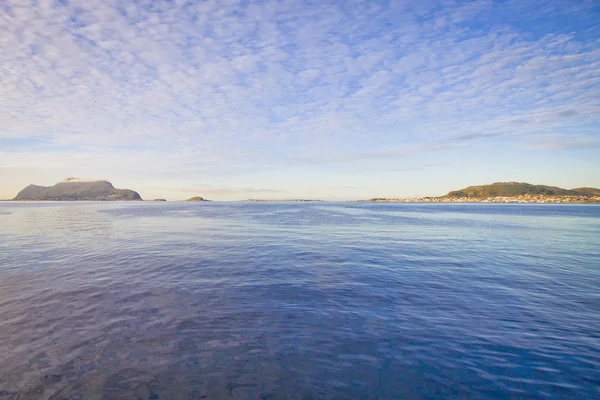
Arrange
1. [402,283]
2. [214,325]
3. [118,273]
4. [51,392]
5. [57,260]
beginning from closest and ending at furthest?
[51,392], [214,325], [402,283], [118,273], [57,260]

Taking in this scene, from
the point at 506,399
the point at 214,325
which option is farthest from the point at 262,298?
the point at 506,399

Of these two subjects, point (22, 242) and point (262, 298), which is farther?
point (22, 242)

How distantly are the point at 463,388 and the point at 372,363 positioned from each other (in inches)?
89.7

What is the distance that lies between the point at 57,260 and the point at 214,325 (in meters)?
17.6

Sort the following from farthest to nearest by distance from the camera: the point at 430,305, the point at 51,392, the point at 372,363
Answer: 1. the point at 430,305
2. the point at 372,363
3. the point at 51,392

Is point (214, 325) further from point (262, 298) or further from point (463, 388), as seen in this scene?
point (463, 388)

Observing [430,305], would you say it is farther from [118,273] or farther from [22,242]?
[22,242]

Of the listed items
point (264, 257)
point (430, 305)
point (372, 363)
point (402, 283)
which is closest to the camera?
point (372, 363)

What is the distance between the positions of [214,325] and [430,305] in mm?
9356

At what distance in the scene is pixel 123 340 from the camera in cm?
856

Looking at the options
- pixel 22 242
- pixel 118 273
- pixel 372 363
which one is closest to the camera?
pixel 372 363

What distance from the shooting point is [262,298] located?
12.6 m

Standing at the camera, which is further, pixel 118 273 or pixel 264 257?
pixel 264 257

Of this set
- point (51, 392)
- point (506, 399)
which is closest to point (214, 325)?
point (51, 392)
